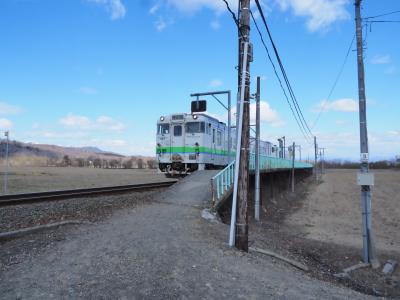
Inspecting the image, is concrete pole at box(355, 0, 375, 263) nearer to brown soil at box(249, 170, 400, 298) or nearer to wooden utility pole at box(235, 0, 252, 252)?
brown soil at box(249, 170, 400, 298)

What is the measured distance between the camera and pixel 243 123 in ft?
30.5

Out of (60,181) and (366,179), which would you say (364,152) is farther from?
(60,181)

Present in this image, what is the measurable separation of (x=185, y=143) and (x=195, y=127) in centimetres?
99

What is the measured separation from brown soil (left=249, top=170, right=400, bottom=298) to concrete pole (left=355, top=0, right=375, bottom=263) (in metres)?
0.58

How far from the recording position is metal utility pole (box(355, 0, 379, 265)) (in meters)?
12.0

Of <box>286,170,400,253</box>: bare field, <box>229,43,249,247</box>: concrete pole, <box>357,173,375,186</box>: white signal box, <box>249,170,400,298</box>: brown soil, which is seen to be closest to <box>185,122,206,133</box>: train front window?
<box>249,170,400,298</box>: brown soil

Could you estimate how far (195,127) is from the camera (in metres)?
22.1

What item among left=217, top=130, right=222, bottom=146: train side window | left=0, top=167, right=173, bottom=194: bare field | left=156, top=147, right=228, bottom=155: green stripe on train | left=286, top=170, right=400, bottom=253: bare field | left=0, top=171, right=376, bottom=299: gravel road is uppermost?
left=217, top=130, right=222, bottom=146: train side window

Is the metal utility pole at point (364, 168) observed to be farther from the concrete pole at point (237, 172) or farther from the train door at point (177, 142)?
the train door at point (177, 142)

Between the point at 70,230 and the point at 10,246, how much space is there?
→ 157cm

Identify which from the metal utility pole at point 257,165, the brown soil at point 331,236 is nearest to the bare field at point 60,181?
the metal utility pole at point 257,165

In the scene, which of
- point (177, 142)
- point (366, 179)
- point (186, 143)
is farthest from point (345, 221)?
point (366, 179)

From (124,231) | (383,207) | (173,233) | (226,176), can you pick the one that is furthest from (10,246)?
(383,207)

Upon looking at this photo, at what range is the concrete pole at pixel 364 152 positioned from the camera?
12.0 meters
